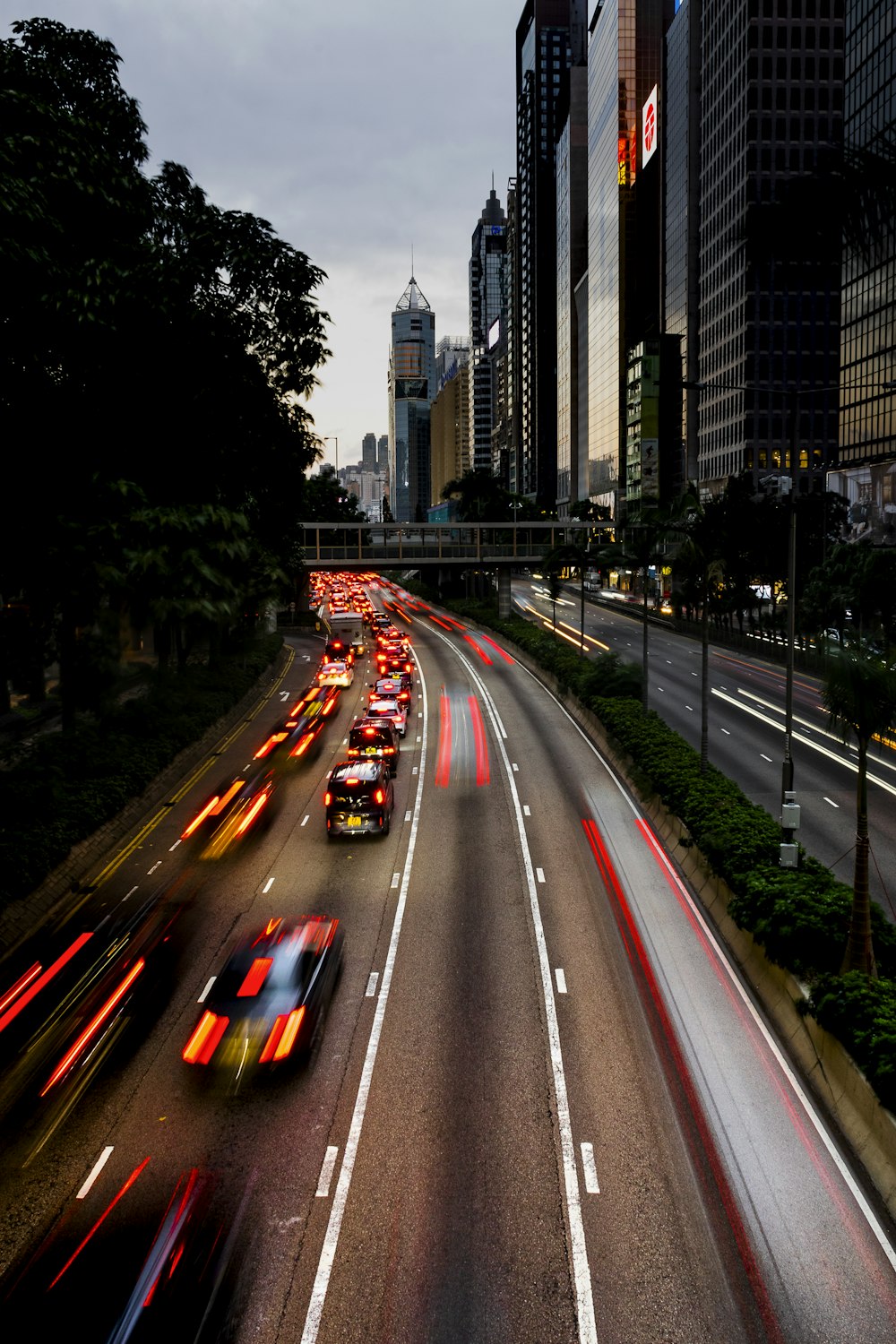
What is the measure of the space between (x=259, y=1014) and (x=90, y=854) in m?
12.7

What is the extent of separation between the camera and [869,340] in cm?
8325

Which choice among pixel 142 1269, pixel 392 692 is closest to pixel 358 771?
pixel 142 1269

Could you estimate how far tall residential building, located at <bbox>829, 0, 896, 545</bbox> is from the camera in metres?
76.5

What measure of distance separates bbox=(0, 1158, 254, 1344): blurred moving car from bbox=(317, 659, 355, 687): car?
4829cm

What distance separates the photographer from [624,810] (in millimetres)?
30953

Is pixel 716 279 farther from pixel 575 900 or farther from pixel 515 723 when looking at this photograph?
pixel 575 900

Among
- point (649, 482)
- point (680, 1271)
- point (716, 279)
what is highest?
point (716, 279)

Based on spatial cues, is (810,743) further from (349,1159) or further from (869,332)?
(869,332)

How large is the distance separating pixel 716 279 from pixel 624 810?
413ft

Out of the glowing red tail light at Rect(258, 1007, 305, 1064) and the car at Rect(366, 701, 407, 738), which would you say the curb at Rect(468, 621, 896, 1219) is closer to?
the glowing red tail light at Rect(258, 1007, 305, 1064)

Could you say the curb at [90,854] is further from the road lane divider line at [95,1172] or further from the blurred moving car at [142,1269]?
the blurred moving car at [142,1269]

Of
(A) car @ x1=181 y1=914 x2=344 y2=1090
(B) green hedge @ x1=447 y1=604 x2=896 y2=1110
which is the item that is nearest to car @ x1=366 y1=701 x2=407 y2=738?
(B) green hedge @ x1=447 y1=604 x2=896 y2=1110

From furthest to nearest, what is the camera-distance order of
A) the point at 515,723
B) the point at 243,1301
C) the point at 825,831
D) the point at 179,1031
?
the point at 515,723 → the point at 825,831 → the point at 179,1031 → the point at 243,1301

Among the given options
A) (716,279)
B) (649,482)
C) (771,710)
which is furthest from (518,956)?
(649,482)
